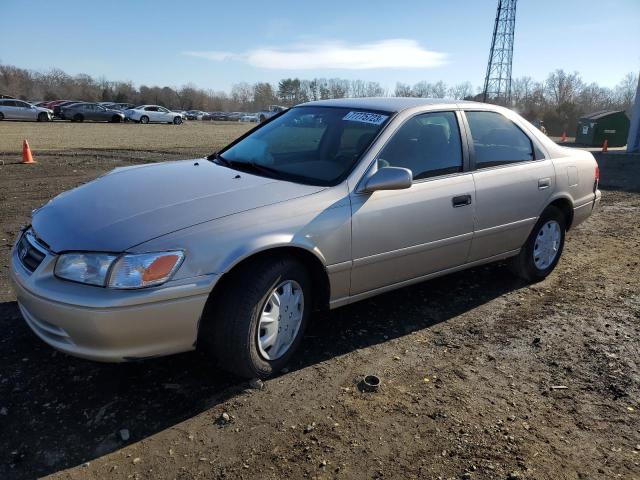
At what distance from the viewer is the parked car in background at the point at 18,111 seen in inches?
1238

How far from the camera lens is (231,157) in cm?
396

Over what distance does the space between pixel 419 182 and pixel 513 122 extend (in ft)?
5.11

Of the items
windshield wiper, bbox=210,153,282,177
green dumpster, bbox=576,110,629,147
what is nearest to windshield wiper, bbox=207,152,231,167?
windshield wiper, bbox=210,153,282,177

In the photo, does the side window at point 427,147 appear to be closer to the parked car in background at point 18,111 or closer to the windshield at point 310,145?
the windshield at point 310,145

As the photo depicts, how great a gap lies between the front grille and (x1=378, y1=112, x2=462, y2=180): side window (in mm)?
2166

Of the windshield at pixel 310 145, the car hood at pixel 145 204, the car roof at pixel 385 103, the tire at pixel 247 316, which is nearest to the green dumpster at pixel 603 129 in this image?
the car roof at pixel 385 103

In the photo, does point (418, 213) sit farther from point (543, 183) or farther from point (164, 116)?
point (164, 116)

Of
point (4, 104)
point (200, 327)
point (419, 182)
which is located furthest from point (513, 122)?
point (4, 104)

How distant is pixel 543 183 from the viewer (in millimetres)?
4500

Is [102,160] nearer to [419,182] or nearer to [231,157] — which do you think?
[231,157]

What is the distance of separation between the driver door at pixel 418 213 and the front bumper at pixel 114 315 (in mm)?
1147

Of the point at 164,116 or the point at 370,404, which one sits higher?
the point at 164,116

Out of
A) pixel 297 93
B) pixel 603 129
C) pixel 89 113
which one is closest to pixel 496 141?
pixel 603 129

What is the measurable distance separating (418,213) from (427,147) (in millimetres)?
584
